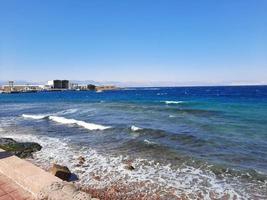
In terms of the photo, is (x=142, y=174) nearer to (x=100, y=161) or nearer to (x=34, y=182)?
(x=100, y=161)

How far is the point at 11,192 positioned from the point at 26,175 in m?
0.61

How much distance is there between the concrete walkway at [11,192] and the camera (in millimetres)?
6340

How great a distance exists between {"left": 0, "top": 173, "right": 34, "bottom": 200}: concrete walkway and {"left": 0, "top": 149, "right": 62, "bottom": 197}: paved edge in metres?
0.10

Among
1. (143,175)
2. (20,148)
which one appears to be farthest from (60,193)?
(20,148)

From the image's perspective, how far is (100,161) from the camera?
1336 centimetres

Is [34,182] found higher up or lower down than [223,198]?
higher up

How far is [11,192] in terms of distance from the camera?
6578 millimetres

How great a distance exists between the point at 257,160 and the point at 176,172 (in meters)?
4.43

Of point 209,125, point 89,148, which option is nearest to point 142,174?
point 89,148

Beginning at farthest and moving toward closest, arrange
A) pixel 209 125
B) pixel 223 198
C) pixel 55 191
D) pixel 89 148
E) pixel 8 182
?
pixel 209 125 < pixel 89 148 < pixel 223 198 < pixel 8 182 < pixel 55 191

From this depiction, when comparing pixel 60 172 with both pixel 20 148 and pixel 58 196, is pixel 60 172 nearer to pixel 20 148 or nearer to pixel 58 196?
pixel 58 196

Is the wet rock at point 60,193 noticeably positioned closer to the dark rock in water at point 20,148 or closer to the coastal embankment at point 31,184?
the coastal embankment at point 31,184

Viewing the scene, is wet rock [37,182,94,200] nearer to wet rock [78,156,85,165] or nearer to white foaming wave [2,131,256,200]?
white foaming wave [2,131,256,200]

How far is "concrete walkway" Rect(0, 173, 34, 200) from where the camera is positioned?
20.8 ft
